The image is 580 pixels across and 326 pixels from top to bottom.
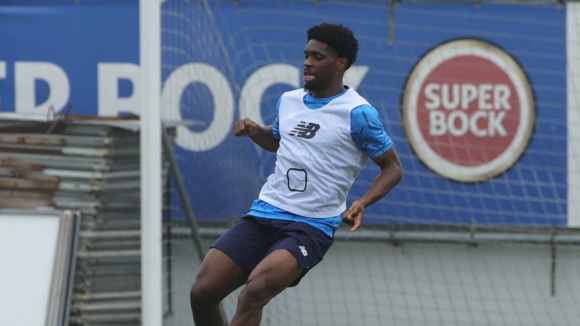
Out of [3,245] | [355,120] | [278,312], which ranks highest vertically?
[355,120]

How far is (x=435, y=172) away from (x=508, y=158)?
1.81ft

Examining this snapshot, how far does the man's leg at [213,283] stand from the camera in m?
5.30

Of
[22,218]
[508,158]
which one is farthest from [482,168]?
[22,218]

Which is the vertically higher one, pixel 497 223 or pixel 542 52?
pixel 542 52

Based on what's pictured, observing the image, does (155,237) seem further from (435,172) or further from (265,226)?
(435,172)

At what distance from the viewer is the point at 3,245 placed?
23.7ft

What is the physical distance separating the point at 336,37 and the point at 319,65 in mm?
169

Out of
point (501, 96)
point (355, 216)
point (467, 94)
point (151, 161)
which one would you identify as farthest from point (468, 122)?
point (355, 216)

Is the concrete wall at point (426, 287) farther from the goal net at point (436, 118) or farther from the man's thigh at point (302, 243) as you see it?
the man's thigh at point (302, 243)

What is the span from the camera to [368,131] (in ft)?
17.4

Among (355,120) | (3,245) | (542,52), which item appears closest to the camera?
(355,120)

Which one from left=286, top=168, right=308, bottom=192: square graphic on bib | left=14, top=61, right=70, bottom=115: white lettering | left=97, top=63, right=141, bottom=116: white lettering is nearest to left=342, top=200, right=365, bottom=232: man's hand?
left=286, top=168, right=308, bottom=192: square graphic on bib

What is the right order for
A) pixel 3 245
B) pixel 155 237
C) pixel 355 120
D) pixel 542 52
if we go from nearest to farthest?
1. pixel 355 120
2. pixel 155 237
3. pixel 3 245
4. pixel 542 52

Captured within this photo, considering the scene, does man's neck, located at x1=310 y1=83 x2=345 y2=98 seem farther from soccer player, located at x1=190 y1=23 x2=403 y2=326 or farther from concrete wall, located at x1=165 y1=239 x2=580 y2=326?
concrete wall, located at x1=165 y1=239 x2=580 y2=326
